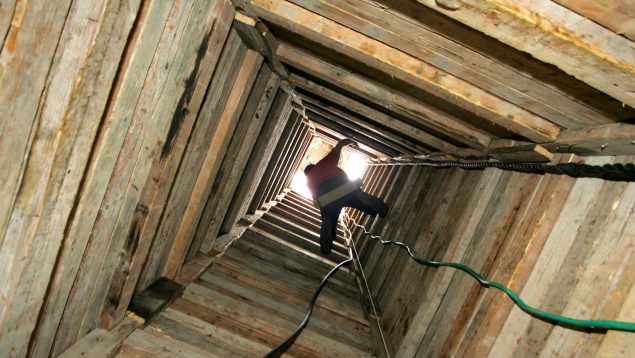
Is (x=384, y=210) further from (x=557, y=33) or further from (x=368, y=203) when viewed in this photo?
(x=557, y=33)

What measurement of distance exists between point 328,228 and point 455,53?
557 cm

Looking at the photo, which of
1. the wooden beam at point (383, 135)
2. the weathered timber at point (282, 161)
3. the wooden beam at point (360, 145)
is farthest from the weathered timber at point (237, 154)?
the wooden beam at point (360, 145)

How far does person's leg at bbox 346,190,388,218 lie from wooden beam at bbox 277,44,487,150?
11.2 ft

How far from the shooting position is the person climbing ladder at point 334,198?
7219 millimetres

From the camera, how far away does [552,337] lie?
2.18 metres

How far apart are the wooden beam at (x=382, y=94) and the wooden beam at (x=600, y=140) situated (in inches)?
41.6

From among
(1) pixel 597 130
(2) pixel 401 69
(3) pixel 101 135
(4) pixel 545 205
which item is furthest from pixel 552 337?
(3) pixel 101 135

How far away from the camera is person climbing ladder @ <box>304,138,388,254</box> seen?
7219mm

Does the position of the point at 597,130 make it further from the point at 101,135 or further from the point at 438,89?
the point at 101,135

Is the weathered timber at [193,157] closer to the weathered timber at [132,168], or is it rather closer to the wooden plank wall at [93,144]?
the wooden plank wall at [93,144]

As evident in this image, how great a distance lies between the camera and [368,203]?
718 cm

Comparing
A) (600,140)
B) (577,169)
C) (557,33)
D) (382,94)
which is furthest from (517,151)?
(557,33)

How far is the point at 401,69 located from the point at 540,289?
171 cm

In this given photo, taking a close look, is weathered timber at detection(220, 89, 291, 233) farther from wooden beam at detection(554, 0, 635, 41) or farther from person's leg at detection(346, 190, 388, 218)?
wooden beam at detection(554, 0, 635, 41)
